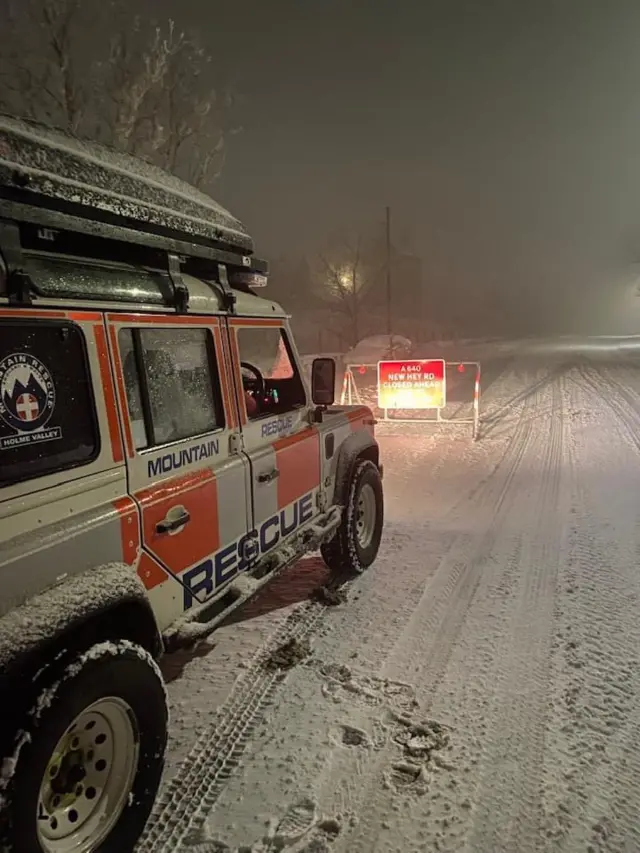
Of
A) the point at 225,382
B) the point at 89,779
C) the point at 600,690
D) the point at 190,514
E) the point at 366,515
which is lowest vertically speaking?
the point at 600,690

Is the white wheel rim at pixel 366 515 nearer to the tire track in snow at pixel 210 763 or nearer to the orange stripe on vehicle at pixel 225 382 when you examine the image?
the tire track in snow at pixel 210 763

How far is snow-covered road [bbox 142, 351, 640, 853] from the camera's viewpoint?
100 inches

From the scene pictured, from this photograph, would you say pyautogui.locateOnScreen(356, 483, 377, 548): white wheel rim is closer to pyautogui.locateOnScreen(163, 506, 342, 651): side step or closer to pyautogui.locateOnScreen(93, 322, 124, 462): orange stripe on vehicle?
pyautogui.locateOnScreen(163, 506, 342, 651): side step

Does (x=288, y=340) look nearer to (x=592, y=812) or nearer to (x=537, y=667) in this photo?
(x=537, y=667)

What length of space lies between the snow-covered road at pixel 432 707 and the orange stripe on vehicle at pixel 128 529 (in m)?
1.18

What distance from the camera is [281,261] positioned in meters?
58.0

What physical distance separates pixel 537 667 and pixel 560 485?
4.56 metres

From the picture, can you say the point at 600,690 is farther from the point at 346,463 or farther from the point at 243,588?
the point at 346,463

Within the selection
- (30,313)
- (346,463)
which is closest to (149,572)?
(30,313)

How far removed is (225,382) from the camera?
343cm

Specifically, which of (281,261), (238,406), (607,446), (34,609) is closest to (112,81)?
(607,446)

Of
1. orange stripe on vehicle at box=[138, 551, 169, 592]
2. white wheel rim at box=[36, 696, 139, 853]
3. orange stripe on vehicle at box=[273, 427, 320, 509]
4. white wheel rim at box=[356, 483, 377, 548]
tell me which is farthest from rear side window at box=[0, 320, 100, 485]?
white wheel rim at box=[356, 483, 377, 548]

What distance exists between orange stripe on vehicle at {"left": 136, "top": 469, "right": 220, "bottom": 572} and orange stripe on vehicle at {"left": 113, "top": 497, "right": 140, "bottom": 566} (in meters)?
0.05

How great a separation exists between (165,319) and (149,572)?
3.99 feet
